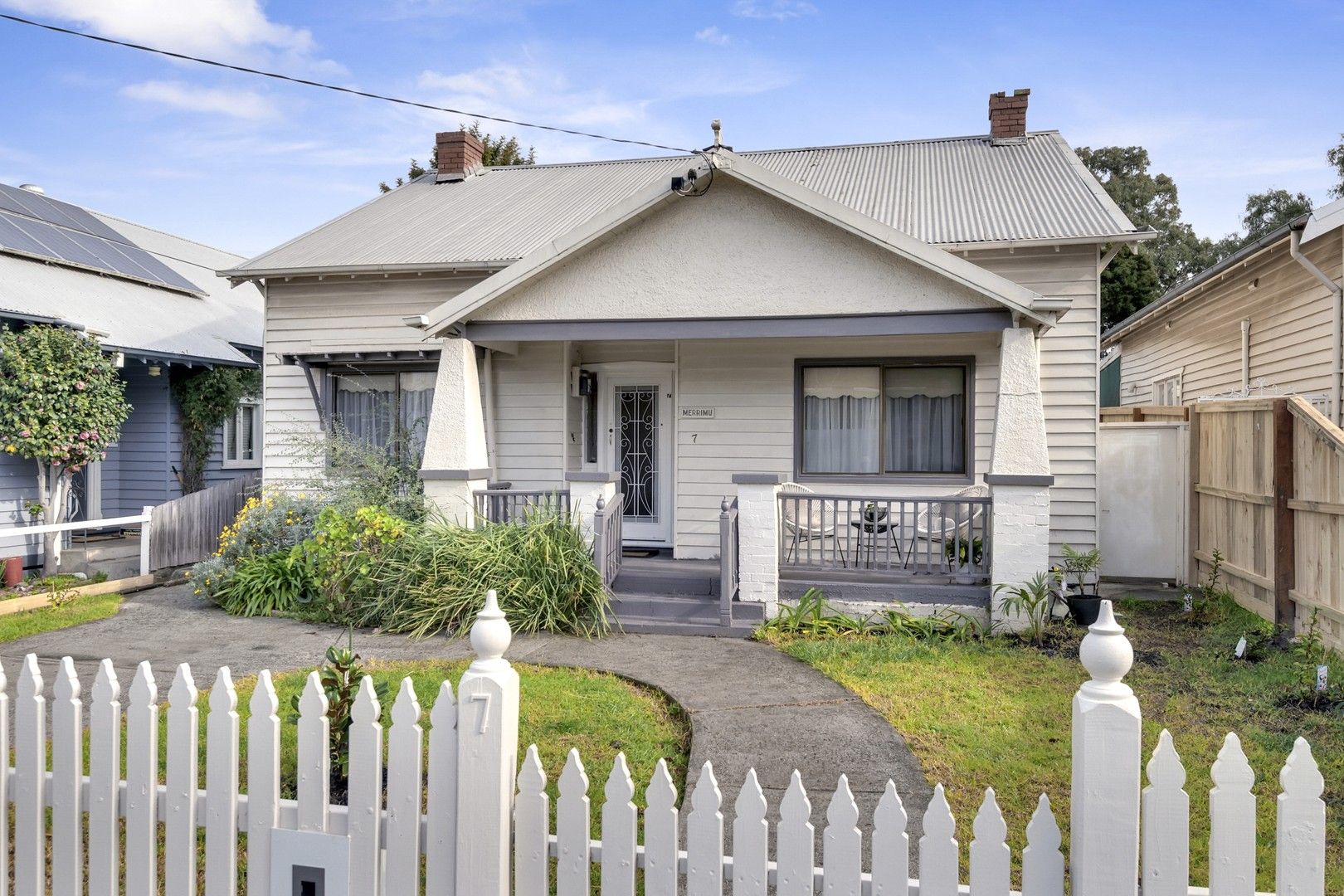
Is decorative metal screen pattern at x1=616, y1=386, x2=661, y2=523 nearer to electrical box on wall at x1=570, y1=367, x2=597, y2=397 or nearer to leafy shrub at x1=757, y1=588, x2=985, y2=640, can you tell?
electrical box on wall at x1=570, y1=367, x2=597, y2=397

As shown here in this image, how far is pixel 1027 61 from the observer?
51.2ft

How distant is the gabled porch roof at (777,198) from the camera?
8305 millimetres

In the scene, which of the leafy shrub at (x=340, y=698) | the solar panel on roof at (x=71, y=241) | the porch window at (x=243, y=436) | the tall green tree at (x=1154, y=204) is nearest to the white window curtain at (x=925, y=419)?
the leafy shrub at (x=340, y=698)

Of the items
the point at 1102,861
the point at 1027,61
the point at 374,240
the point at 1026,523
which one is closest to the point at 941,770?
the point at 1102,861

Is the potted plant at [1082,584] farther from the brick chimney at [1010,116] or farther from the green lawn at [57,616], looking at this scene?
the green lawn at [57,616]

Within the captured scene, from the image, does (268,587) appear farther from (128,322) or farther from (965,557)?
(965,557)

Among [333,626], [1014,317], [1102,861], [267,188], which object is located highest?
[267,188]

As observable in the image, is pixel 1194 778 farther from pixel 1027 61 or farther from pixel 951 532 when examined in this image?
pixel 1027 61

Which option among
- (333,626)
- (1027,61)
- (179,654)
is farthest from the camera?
(1027,61)

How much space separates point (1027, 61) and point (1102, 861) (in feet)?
53.6

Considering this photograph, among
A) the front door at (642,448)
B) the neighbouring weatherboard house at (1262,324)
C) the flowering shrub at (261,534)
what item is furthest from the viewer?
the front door at (642,448)

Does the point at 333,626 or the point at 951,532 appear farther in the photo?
the point at 951,532

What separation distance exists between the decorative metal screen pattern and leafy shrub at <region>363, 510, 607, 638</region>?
2900 mm

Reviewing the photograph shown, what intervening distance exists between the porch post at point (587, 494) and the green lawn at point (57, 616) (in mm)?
4923
